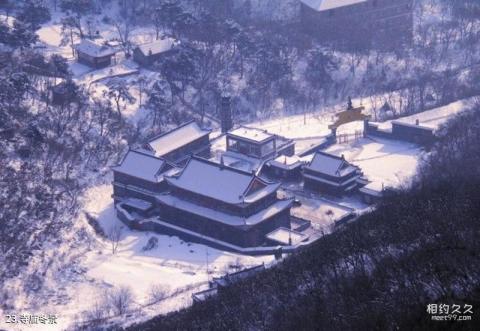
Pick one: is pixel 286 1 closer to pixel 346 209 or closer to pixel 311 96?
pixel 311 96

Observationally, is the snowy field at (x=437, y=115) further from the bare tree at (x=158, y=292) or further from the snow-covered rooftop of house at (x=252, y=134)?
the bare tree at (x=158, y=292)

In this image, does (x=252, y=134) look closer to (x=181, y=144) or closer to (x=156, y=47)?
(x=181, y=144)

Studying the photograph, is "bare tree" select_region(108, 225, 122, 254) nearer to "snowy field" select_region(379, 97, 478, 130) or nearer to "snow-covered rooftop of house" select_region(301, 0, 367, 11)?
"snowy field" select_region(379, 97, 478, 130)

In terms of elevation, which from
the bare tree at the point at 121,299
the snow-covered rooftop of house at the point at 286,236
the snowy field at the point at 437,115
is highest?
the snowy field at the point at 437,115

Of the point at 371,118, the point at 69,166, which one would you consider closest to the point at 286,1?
the point at 371,118

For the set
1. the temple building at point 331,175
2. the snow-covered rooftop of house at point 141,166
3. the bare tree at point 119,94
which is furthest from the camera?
the bare tree at point 119,94

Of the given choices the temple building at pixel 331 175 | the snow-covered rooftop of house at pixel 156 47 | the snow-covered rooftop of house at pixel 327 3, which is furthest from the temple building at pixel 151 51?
the temple building at pixel 331 175
